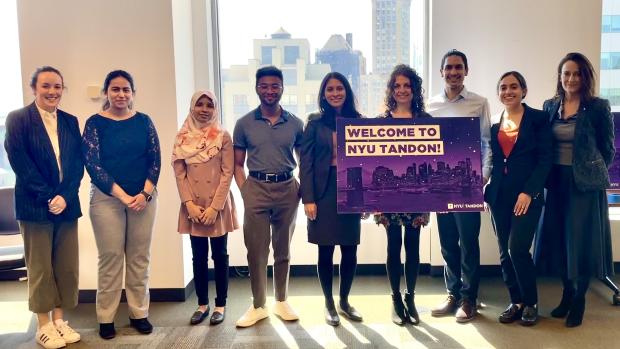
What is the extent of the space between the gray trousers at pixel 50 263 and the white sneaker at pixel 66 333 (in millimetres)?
141

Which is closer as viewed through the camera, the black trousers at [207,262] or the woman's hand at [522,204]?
the woman's hand at [522,204]

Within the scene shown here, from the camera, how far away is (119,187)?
2.71m

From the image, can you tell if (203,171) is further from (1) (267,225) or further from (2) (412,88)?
(2) (412,88)

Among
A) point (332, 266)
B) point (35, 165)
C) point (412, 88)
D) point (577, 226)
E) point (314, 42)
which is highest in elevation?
point (314, 42)

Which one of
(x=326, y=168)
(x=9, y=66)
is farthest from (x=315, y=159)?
(x=9, y=66)

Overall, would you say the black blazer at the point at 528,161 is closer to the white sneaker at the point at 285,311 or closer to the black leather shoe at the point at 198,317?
the white sneaker at the point at 285,311

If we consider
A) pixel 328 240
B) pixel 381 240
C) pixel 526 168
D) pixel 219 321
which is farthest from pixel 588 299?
pixel 219 321

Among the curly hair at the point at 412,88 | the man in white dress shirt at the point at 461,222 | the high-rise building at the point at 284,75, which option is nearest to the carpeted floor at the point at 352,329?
the man in white dress shirt at the point at 461,222

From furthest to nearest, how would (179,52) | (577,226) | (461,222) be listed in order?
(179,52) < (461,222) < (577,226)

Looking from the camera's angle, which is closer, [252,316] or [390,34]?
[252,316]

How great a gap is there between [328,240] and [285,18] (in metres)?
2.01

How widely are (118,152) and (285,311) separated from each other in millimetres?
1392

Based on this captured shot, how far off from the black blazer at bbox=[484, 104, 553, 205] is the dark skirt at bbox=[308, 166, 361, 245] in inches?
33.9

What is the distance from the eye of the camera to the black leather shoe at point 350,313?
3.01 m
